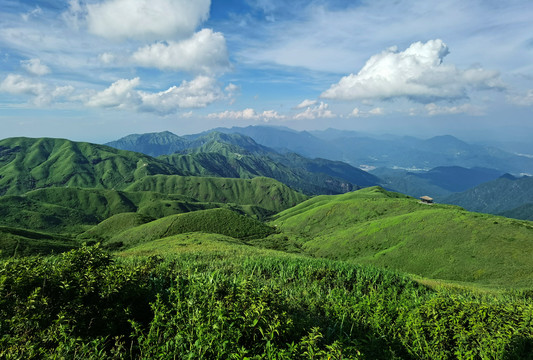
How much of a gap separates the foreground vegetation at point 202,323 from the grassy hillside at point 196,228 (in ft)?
371

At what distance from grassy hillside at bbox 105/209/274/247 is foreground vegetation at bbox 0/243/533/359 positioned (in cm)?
11293

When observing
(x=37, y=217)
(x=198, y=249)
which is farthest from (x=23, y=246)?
(x=37, y=217)

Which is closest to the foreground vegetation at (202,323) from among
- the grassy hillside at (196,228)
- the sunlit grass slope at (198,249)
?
the sunlit grass slope at (198,249)

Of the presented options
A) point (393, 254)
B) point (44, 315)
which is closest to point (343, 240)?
point (393, 254)

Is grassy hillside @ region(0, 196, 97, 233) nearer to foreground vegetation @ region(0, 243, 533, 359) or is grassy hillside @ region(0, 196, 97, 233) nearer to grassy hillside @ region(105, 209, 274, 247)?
grassy hillside @ region(105, 209, 274, 247)

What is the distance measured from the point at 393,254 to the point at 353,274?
54.0 m

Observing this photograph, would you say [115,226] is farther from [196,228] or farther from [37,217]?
[37,217]

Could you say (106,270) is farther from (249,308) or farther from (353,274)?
(353,274)

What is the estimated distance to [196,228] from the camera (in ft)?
409

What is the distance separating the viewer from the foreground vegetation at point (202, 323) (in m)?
5.82

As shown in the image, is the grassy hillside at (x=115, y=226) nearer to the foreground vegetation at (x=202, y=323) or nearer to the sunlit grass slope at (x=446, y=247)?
the sunlit grass slope at (x=446, y=247)

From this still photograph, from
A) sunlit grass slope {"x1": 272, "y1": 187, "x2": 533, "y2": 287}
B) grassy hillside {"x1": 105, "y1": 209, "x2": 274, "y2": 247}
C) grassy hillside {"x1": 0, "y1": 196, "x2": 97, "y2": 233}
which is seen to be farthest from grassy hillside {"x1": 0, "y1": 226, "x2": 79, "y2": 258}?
grassy hillside {"x1": 0, "y1": 196, "x2": 97, "y2": 233}

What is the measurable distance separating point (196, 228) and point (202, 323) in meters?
124

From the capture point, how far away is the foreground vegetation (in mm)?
5816
